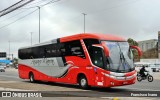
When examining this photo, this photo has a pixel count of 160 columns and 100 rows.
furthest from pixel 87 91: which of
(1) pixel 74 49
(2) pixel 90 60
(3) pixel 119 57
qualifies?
(1) pixel 74 49

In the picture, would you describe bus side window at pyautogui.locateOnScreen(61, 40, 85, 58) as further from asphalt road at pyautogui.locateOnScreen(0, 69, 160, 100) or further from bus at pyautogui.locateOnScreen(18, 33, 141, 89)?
asphalt road at pyautogui.locateOnScreen(0, 69, 160, 100)

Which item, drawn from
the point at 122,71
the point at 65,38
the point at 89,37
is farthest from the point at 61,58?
the point at 122,71

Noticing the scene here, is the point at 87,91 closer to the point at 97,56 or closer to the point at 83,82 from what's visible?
the point at 83,82

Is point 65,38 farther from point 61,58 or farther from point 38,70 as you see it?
point 38,70

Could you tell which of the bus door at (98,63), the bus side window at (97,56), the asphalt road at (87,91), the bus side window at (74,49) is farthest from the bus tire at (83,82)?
the bus side window at (97,56)

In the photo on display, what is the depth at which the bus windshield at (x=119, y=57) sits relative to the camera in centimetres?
1990

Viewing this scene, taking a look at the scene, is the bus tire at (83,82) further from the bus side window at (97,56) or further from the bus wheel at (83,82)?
the bus side window at (97,56)

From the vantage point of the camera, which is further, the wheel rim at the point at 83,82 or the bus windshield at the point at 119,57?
the wheel rim at the point at 83,82

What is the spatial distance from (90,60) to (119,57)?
1.77 metres

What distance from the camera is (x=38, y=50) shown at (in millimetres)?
27953

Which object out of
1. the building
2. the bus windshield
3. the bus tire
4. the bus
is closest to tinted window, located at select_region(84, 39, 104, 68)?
the bus

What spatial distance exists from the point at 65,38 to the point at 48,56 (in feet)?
10.2

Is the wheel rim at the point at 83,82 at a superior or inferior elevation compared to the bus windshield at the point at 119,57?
inferior

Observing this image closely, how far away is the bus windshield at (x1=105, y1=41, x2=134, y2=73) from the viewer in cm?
1990
